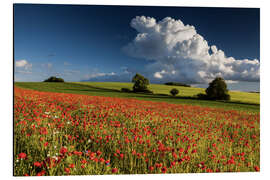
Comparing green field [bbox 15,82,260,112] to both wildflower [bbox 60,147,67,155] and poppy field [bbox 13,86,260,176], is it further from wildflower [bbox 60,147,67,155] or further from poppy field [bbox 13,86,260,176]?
wildflower [bbox 60,147,67,155]

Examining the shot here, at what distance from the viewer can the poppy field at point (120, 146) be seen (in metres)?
3.17

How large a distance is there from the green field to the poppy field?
43.8 inches

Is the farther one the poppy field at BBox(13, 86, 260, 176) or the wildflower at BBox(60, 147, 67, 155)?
the poppy field at BBox(13, 86, 260, 176)

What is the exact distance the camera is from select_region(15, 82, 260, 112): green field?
5.30 m

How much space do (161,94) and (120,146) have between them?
183 inches

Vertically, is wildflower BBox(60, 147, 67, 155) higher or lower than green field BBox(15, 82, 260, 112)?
lower

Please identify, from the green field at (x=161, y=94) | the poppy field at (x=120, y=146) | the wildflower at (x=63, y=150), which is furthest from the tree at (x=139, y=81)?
the wildflower at (x=63, y=150)

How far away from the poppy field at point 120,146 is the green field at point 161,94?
1113mm

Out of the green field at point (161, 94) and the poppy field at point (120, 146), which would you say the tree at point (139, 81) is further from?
the poppy field at point (120, 146)

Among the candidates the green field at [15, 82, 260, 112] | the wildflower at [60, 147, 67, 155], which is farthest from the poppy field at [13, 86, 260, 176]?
the green field at [15, 82, 260, 112]
